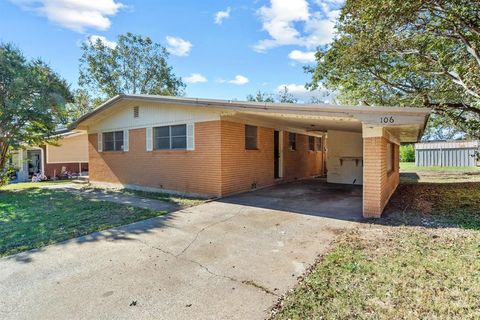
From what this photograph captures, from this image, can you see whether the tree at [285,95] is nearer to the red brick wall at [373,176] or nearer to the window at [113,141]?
the window at [113,141]

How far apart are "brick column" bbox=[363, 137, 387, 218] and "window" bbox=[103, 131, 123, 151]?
9.94m

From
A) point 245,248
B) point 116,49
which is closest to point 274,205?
point 245,248

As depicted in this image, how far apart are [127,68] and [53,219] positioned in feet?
72.6

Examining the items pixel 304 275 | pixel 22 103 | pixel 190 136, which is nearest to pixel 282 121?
pixel 190 136

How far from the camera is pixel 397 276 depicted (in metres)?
3.31

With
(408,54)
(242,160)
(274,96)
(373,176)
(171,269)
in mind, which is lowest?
(171,269)

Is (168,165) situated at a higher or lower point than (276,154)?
lower

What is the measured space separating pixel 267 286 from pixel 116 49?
89.2 ft

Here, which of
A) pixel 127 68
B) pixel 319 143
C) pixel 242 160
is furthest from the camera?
pixel 127 68

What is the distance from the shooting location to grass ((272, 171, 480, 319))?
265cm

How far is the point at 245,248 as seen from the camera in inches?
176

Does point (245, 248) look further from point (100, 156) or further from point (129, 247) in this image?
point (100, 156)

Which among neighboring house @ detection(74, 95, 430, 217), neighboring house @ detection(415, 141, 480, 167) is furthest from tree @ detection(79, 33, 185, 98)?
neighboring house @ detection(415, 141, 480, 167)

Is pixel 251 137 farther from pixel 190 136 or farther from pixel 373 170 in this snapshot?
pixel 373 170
